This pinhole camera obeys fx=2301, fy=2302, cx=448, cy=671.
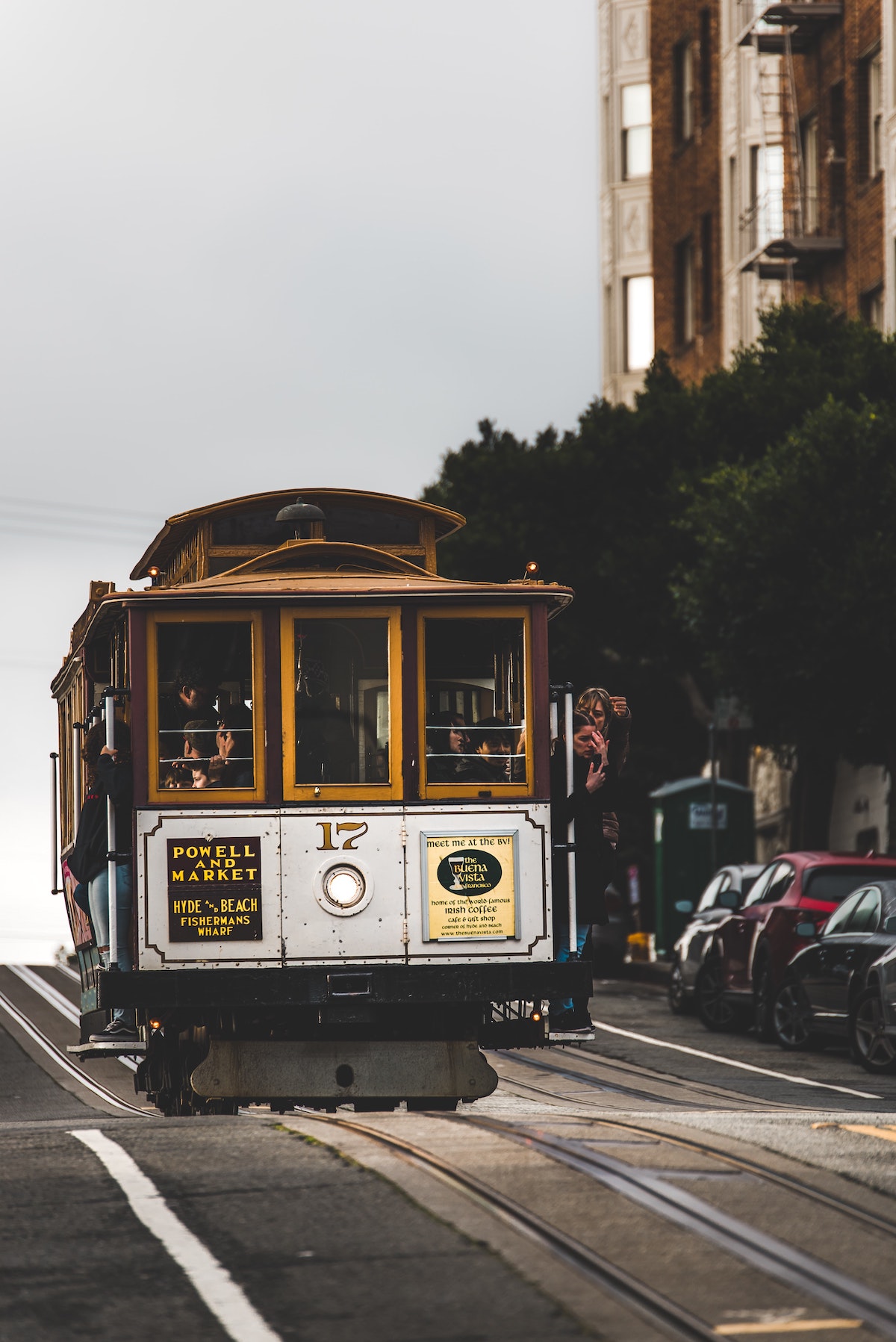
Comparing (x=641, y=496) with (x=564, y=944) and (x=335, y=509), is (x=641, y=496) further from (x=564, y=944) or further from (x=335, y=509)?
(x=564, y=944)

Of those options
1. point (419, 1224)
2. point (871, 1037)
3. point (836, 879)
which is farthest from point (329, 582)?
point (836, 879)

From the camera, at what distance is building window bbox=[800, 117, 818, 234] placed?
40.0 meters

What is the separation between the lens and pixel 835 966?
18531 mm

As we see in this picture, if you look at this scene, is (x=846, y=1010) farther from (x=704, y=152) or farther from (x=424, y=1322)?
(x=704, y=152)

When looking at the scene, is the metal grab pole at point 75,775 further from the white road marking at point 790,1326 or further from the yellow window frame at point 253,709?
the white road marking at point 790,1326

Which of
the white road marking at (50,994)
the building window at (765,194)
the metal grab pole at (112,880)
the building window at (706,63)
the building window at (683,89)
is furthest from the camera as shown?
the building window at (683,89)

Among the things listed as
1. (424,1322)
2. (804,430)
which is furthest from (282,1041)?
(804,430)

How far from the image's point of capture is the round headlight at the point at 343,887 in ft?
38.2

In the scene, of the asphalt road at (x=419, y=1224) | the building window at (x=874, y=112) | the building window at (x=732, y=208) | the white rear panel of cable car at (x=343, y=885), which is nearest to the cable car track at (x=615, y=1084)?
the white rear panel of cable car at (x=343, y=885)

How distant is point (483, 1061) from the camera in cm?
1215

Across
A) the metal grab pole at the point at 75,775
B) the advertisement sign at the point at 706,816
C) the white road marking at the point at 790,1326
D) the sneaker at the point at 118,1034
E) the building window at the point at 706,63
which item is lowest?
the white road marking at the point at 790,1326

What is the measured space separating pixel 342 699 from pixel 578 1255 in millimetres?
5165

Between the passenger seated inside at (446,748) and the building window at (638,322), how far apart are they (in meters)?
39.2

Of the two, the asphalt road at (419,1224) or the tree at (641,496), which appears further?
the tree at (641,496)
